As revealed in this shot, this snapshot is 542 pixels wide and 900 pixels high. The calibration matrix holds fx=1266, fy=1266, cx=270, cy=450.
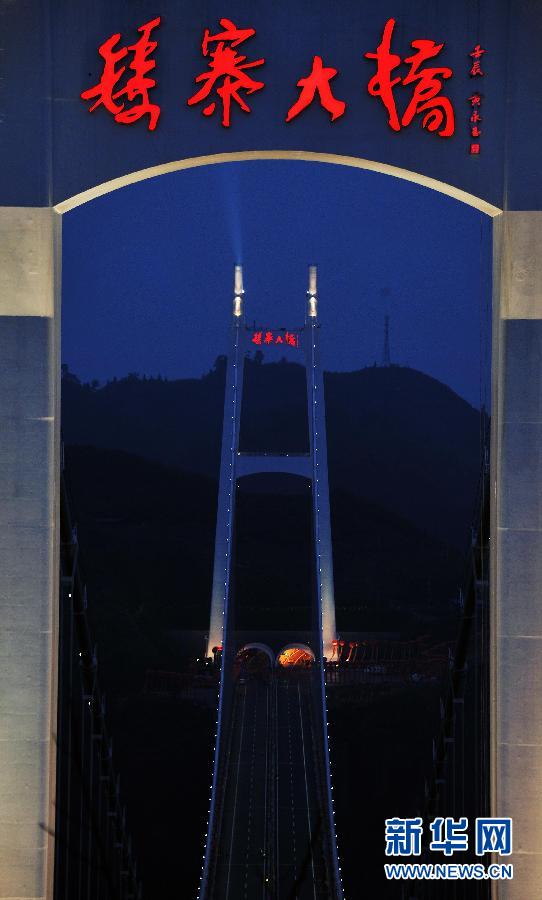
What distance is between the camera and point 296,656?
27.7m

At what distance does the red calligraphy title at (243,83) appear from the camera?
7.00m

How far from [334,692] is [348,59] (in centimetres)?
2428

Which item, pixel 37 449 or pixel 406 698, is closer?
pixel 37 449

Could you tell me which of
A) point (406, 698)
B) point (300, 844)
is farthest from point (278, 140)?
point (406, 698)

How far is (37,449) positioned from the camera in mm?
6906

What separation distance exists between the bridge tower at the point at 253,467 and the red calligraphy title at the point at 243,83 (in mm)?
16983

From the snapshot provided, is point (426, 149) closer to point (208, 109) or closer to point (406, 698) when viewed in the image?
point (208, 109)
